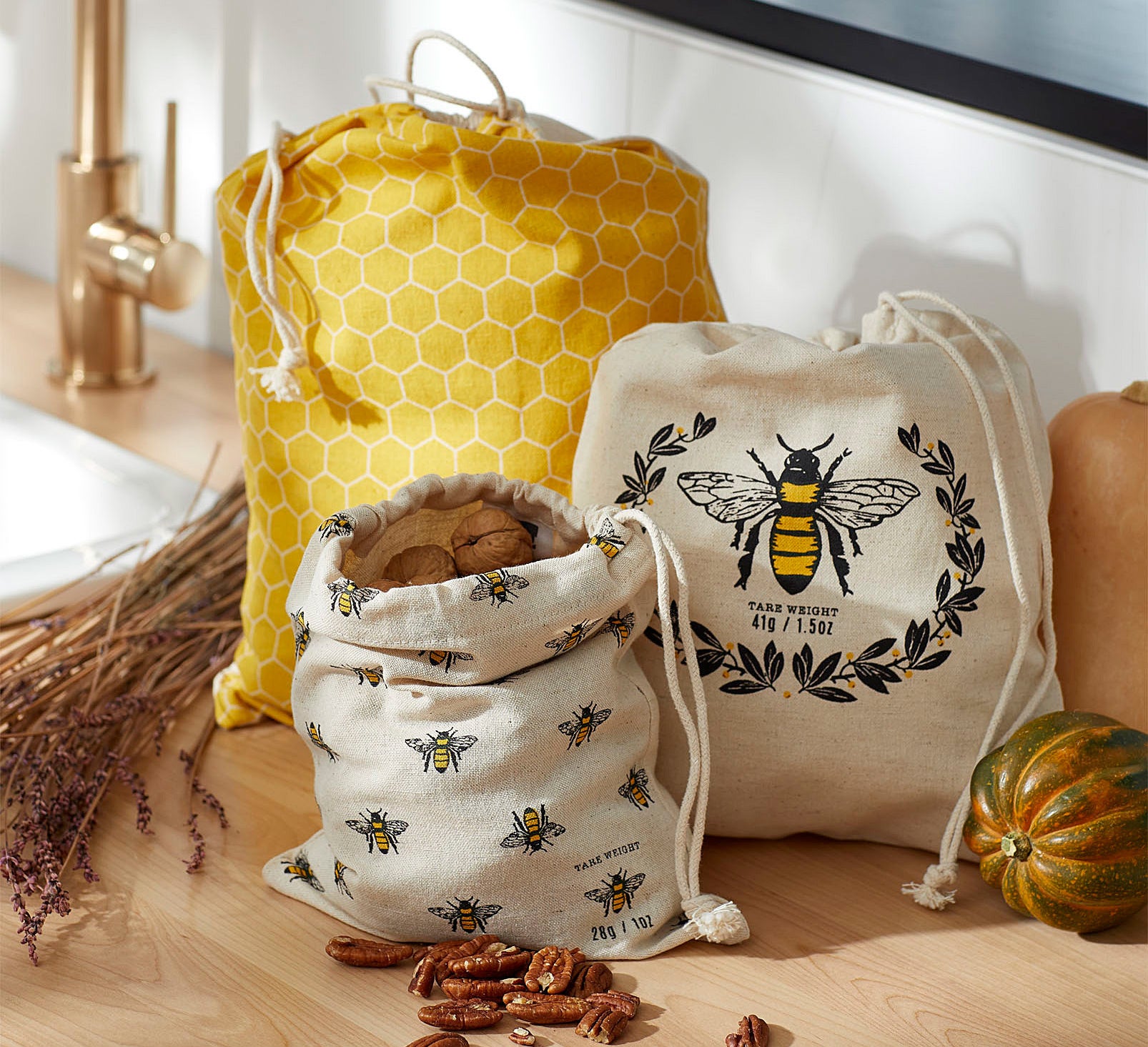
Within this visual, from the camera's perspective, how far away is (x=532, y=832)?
2.27 feet

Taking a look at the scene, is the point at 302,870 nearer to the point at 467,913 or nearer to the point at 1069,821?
the point at 467,913

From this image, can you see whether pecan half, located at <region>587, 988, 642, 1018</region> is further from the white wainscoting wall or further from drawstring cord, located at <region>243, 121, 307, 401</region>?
the white wainscoting wall

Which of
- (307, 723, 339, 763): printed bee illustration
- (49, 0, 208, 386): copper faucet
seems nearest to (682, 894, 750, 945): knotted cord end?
(307, 723, 339, 763): printed bee illustration

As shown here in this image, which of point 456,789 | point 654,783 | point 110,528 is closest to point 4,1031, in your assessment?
point 456,789

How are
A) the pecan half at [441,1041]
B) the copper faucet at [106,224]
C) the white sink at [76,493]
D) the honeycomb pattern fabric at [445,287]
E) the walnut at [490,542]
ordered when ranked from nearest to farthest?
1. the pecan half at [441,1041]
2. the walnut at [490,542]
3. the honeycomb pattern fabric at [445,287]
4. the white sink at [76,493]
5. the copper faucet at [106,224]

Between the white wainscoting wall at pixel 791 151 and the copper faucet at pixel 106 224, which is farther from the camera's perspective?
the copper faucet at pixel 106 224

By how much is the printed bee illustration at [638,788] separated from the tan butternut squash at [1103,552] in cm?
30

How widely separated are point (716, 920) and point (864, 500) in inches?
10.0

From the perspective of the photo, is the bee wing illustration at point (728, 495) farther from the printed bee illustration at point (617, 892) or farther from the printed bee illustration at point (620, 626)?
the printed bee illustration at point (617, 892)

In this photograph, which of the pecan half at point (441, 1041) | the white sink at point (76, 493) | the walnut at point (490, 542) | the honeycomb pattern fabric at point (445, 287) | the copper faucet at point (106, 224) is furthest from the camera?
the copper faucet at point (106, 224)

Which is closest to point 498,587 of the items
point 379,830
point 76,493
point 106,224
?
point 379,830

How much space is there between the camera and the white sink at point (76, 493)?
119 cm

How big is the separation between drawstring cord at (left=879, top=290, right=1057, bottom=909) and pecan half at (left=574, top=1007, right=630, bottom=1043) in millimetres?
211

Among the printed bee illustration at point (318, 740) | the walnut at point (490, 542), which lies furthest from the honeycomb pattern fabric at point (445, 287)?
the printed bee illustration at point (318, 740)
